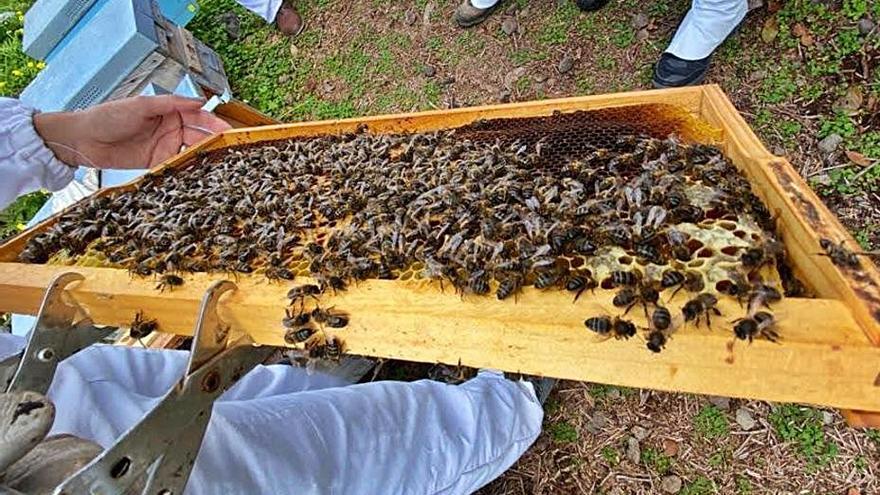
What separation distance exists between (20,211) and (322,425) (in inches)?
285

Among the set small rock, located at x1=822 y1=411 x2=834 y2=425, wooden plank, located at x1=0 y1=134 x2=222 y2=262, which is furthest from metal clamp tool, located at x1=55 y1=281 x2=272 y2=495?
small rock, located at x1=822 y1=411 x2=834 y2=425

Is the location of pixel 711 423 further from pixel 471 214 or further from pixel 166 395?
pixel 166 395

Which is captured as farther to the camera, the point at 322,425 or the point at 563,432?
the point at 563,432

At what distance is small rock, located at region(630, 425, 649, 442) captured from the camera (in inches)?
166

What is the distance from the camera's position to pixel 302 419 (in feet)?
9.21

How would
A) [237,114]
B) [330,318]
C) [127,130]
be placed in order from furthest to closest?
1. [237,114]
2. [127,130]
3. [330,318]

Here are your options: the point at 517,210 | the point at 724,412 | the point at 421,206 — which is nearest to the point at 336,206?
the point at 421,206

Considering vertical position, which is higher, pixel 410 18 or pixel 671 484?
pixel 410 18

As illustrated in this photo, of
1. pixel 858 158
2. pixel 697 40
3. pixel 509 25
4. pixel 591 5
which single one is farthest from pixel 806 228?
pixel 509 25

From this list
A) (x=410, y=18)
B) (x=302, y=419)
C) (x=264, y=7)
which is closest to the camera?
(x=302, y=419)

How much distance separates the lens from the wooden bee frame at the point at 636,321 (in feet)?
5.03

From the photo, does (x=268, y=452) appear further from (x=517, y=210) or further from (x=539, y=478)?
(x=539, y=478)

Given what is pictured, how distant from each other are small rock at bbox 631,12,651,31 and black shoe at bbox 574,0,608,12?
364mm

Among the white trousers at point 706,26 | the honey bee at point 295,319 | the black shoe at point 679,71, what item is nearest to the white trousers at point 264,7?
the black shoe at point 679,71
